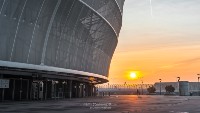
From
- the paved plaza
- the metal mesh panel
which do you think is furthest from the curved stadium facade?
the paved plaza

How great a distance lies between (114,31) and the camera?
68.8 m

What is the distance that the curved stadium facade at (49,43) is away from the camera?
123 ft

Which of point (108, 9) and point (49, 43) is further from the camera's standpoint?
point (108, 9)

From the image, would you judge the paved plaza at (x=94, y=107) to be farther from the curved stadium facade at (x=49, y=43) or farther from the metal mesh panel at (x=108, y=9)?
the metal mesh panel at (x=108, y=9)

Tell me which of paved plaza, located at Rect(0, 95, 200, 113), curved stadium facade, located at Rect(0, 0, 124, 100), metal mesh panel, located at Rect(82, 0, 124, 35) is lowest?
paved plaza, located at Rect(0, 95, 200, 113)

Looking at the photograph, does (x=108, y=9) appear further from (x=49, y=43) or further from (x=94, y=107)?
(x=94, y=107)

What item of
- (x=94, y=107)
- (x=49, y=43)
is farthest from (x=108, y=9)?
(x=94, y=107)

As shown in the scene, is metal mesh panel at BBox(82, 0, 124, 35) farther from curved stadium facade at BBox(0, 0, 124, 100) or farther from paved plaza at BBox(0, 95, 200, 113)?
paved plaza at BBox(0, 95, 200, 113)

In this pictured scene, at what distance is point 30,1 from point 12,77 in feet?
39.8

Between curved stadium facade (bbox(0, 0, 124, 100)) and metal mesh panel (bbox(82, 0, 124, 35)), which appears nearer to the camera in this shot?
curved stadium facade (bbox(0, 0, 124, 100))

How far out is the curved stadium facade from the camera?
3762 cm

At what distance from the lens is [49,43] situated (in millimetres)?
44250

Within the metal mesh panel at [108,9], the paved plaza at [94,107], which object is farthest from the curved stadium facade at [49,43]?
the paved plaza at [94,107]

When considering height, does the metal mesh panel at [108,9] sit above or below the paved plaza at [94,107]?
above
